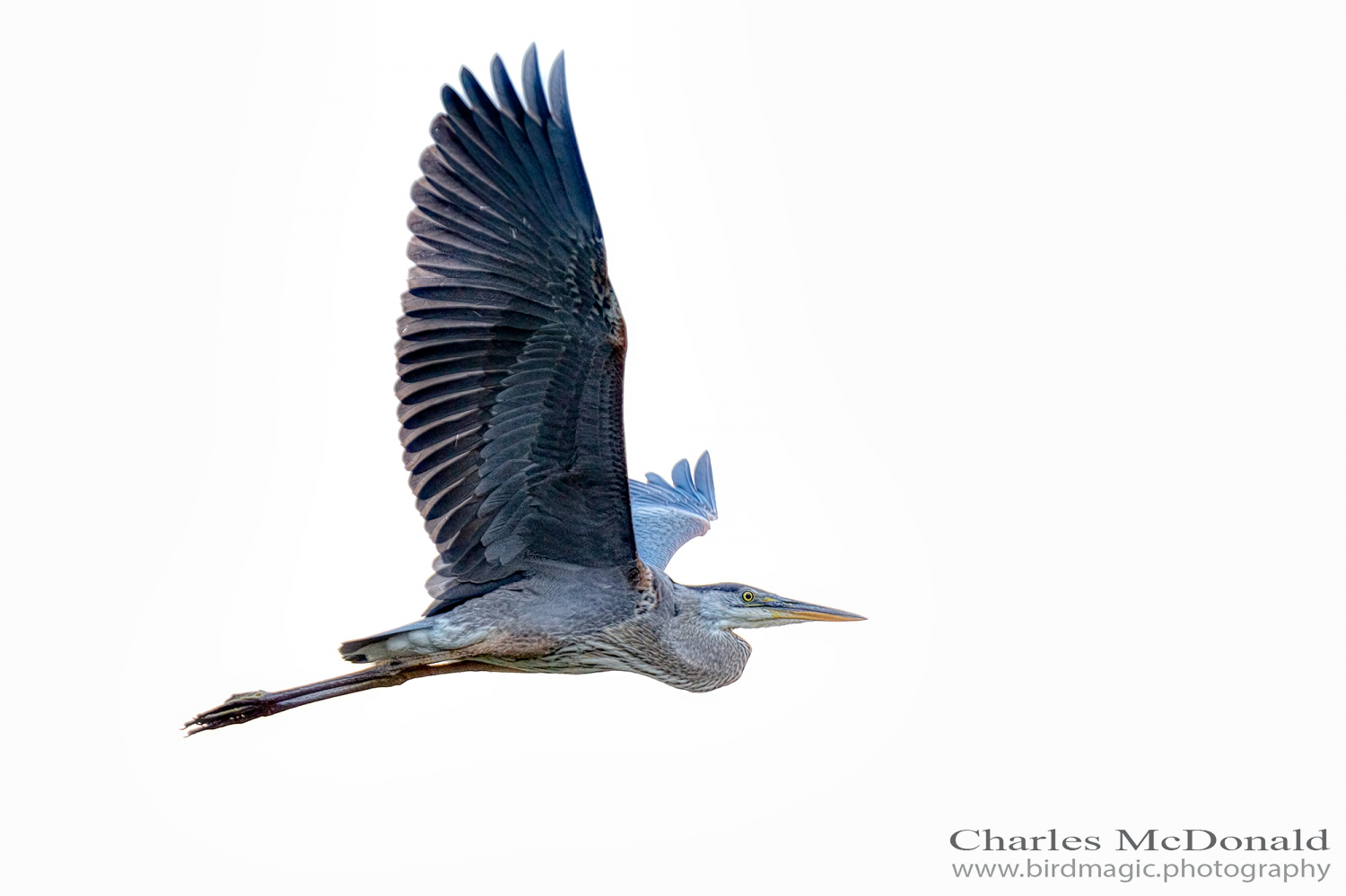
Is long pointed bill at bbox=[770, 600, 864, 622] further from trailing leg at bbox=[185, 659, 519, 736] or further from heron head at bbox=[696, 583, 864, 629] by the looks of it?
trailing leg at bbox=[185, 659, 519, 736]

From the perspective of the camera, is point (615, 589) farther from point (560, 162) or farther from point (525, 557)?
point (560, 162)

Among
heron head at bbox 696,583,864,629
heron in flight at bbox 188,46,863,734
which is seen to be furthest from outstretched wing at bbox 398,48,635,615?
heron head at bbox 696,583,864,629

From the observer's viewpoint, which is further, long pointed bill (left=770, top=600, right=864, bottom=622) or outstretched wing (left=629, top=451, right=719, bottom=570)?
outstretched wing (left=629, top=451, right=719, bottom=570)

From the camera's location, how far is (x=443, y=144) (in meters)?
6.84

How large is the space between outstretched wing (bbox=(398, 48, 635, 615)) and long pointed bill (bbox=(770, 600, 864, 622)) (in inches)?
59.5

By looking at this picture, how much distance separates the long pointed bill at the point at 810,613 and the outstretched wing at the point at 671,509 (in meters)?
0.93

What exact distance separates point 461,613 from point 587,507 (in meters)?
0.90

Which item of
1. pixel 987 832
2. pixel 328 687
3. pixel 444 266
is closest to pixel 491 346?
pixel 444 266

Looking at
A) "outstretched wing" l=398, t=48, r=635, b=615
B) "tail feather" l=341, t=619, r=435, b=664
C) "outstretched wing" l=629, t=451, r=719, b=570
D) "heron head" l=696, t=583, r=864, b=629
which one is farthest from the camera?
"outstretched wing" l=629, t=451, r=719, b=570

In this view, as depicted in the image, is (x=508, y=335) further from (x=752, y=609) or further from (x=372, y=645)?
(x=752, y=609)

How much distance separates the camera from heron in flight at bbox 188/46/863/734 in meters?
6.77

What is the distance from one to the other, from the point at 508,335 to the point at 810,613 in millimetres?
2803

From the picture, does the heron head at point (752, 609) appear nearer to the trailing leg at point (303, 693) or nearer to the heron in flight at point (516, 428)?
the heron in flight at point (516, 428)

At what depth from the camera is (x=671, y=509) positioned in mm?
10039
